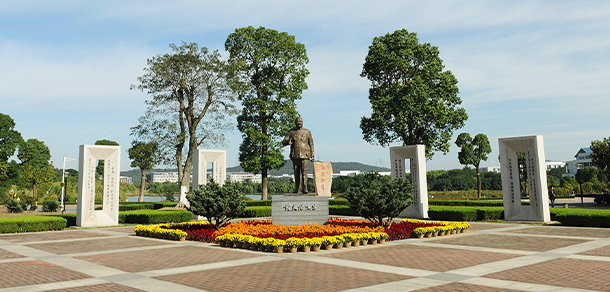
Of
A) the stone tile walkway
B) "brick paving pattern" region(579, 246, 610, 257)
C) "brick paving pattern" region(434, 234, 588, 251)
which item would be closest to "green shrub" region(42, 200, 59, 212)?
the stone tile walkway

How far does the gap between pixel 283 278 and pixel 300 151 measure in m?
7.84

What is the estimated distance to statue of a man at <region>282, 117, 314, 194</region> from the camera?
15453 mm

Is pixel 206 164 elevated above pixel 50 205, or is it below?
above

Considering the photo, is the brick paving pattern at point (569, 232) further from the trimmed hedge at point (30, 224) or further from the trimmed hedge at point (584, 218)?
the trimmed hedge at point (30, 224)

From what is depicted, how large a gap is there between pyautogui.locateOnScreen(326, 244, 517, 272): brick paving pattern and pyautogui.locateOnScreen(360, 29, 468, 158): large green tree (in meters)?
19.4

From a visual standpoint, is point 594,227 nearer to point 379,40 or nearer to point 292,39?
point 379,40

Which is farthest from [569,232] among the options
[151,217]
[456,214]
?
[151,217]

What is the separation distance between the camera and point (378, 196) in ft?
48.6

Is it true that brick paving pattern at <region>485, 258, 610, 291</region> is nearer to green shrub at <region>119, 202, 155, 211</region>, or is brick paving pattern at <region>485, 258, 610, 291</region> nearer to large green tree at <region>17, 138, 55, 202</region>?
green shrub at <region>119, 202, 155, 211</region>

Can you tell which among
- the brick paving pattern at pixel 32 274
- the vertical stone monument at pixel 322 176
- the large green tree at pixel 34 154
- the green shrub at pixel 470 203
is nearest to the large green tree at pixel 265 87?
the vertical stone monument at pixel 322 176

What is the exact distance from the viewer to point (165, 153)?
104ft

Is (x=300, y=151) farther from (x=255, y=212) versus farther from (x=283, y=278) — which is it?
(x=255, y=212)

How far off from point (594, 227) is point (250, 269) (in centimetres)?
1634

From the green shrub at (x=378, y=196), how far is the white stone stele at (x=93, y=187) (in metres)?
13.4
